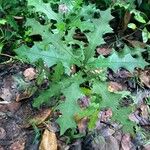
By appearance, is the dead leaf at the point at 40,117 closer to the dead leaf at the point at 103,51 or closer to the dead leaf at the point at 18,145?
the dead leaf at the point at 18,145

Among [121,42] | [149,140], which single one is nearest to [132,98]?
[149,140]

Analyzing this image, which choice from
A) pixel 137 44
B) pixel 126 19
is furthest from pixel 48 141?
pixel 126 19

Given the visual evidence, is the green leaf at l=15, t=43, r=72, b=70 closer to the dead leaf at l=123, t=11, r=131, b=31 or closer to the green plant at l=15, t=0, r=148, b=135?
the green plant at l=15, t=0, r=148, b=135

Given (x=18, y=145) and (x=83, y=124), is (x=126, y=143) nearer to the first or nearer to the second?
(x=83, y=124)

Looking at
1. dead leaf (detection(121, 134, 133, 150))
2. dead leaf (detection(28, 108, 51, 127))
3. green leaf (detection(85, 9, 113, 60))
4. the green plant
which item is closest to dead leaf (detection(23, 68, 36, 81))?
dead leaf (detection(28, 108, 51, 127))

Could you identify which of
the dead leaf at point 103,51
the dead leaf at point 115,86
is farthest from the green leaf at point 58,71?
the dead leaf at point 103,51

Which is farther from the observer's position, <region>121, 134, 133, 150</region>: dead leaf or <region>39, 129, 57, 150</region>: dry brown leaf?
<region>121, 134, 133, 150</region>: dead leaf
